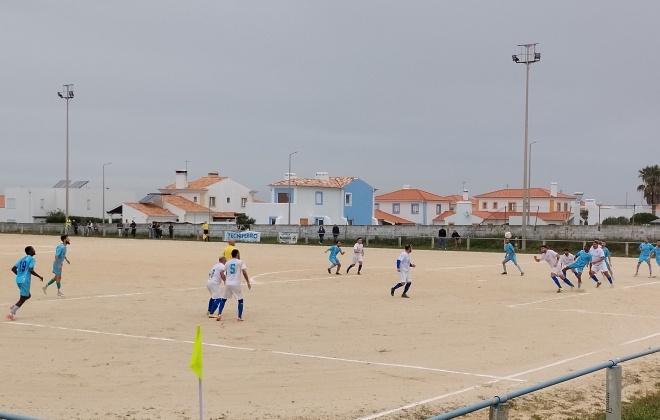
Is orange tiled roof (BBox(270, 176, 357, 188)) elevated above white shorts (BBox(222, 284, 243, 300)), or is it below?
above

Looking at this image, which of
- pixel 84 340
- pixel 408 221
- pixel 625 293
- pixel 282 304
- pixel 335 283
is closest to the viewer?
pixel 84 340

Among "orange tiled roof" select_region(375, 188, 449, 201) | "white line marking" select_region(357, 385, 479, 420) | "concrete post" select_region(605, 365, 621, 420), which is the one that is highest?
"orange tiled roof" select_region(375, 188, 449, 201)

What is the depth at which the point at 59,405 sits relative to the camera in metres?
10.6

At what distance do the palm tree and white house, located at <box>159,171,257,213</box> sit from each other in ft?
157

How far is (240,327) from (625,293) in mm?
14687

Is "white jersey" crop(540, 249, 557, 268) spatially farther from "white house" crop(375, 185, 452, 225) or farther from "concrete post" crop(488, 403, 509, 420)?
"white house" crop(375, 185, 452, 225)

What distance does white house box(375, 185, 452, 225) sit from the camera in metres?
108

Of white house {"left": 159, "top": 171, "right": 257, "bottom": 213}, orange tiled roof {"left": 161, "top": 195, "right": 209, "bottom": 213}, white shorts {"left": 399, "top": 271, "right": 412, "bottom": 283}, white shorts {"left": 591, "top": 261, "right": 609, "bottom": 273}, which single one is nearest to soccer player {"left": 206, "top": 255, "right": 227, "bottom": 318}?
white shorts {"left": 399, "top": 271, "right": 412, "bottom": 283}

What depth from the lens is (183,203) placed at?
9900 centimetres

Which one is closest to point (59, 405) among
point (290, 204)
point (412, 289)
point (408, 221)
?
point (412, 289)

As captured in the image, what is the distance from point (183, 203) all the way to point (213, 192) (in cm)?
678

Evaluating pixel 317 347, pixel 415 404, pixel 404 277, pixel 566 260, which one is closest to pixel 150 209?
pixel 566 260

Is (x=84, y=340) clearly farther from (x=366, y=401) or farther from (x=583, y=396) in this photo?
(x=583, y=396)

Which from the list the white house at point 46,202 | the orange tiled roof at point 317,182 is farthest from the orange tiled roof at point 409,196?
the white house at point 46,202
